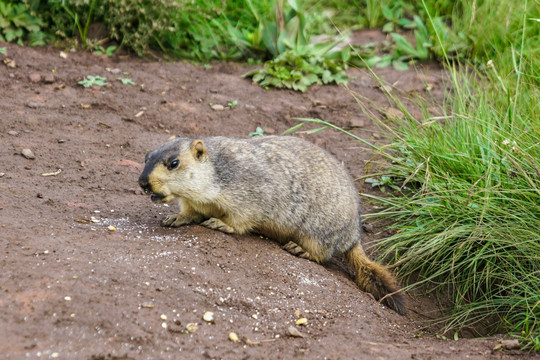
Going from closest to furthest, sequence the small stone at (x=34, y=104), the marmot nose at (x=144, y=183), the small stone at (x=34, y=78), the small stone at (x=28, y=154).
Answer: the marmot nose at (x=144, y=183)
the small stone at (x=28, y=154)
the small stone at (x=34, y=104)
the small stone at (x=34, y=78)

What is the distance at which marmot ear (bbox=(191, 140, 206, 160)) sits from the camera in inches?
176

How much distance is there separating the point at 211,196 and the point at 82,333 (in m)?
1.68

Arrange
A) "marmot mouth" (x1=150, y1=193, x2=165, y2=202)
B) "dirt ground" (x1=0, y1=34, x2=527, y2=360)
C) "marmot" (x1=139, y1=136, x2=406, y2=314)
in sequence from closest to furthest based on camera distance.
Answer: "dirt ground" (x1=0, y1=34, x2=527, y2=360) < "marmot mouth" (x1=150, y1=193, x2=165, y2=202) < "marmot" (x1=139, y1=136, x2=406, y2=314)

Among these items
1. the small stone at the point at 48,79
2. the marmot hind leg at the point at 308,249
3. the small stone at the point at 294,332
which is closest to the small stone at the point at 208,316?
the small stone at the point at 294,332

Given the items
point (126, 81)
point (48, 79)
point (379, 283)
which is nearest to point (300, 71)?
point (126, 81)

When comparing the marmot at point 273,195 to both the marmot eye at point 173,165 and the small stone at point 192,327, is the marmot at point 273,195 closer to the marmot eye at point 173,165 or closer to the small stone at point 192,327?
the marmot eye at point 173,165

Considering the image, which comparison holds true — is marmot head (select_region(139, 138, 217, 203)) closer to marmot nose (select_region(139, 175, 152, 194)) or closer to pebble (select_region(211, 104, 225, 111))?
marmot nose (select_region(139, 175, 152, 194))

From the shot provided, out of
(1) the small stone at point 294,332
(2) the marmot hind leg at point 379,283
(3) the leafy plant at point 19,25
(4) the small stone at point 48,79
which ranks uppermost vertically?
(3) the leafy plant at point 19,25

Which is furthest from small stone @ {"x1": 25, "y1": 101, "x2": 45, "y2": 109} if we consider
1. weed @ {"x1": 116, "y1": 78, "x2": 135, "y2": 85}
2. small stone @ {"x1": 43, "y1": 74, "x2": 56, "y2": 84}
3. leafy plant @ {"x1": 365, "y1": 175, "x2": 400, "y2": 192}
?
leafy plant @ {"x1": 365, "y1": 175, "x2": 400, "y2": 192}

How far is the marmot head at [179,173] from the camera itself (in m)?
4.21

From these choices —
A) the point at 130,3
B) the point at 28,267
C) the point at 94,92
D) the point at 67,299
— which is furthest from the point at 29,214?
the point at 130,3

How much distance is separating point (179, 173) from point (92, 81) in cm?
330

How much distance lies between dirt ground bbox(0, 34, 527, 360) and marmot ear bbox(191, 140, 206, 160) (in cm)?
57

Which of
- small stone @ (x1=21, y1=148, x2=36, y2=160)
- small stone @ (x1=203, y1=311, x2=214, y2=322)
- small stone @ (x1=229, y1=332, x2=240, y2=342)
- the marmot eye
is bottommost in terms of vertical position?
small stone @ (x1=229, y1=332, x2=240, y2=342)
